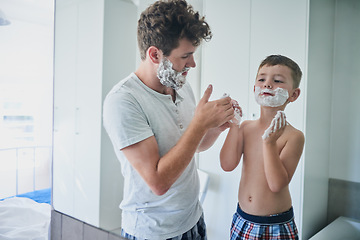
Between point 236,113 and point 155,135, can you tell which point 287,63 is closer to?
point 236,113

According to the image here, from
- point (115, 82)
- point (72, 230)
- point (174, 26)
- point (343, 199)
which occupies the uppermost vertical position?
point (174, 26)

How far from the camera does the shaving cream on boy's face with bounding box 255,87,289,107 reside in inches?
24.2

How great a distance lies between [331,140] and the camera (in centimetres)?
59

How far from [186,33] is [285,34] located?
25cm

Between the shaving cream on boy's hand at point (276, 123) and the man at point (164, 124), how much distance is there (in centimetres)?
10

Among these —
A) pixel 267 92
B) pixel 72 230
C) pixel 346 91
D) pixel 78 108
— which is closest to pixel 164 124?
pixel 267 92

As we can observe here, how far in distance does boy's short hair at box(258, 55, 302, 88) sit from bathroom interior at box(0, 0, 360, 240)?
11mm

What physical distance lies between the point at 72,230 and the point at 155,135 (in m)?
0.75

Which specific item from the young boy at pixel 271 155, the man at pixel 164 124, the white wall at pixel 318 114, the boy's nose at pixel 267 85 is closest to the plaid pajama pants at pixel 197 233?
the man at pixel 164 124

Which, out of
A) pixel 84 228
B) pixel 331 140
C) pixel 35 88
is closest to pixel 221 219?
pixel 331 140

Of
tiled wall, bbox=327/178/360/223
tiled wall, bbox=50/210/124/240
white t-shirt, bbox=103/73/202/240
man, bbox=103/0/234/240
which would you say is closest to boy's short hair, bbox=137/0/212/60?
man, bbox=103/0/234/240

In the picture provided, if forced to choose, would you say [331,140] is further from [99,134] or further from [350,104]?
[99,134]

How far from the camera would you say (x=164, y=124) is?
2.64 feet

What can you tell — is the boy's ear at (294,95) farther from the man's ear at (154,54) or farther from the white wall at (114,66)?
the white wall at (114,66)
